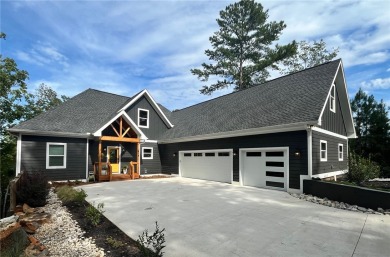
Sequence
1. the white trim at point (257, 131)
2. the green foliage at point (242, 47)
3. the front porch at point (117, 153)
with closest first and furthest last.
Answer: the white trim at point (257, 131) < the front porch at point (117, 153) < the green foliage at point (242, 47)

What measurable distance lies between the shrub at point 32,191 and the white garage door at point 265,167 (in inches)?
348

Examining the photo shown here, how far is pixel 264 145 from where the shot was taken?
11242 mm

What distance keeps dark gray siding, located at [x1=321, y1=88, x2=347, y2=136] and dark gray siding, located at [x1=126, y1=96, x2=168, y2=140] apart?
11628 millimetres

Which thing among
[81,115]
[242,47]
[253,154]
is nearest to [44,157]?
[81,115]

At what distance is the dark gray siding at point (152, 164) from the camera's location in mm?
17255

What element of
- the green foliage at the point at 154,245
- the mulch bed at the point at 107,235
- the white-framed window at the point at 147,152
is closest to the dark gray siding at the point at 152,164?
the white-framed window at the point at 147,152

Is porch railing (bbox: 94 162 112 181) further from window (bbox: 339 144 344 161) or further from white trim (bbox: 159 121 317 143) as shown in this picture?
window (bbox: 339 144 344 161)

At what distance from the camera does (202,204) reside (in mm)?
7758

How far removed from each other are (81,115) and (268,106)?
473 inches

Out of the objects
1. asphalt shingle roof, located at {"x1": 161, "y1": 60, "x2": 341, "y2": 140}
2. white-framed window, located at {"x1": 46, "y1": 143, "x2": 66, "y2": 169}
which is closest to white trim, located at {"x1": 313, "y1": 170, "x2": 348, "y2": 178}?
asphalt shingle roof, located at {"x1": 161, "y1": 60, "x2": 341, "y2": 140}

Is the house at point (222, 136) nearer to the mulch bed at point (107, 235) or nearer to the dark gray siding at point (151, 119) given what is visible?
the dark gray siding at point (151, 119)

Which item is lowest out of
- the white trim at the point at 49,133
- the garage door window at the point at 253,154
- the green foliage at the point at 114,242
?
the green foliage at the point at 114,242

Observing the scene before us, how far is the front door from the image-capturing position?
52.7 feet

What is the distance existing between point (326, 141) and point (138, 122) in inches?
485
